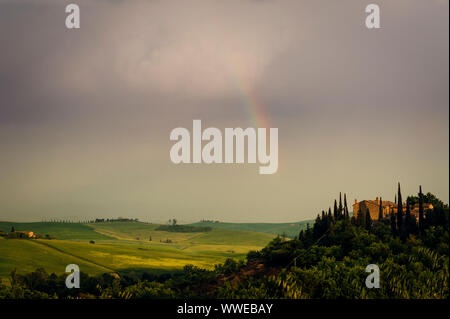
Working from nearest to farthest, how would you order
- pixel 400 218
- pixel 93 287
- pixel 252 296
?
pixel 252 296
pixel 400 218
pixel 93 287

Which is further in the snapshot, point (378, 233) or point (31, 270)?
point (31, 270)

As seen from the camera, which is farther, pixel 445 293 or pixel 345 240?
pixel 345 240

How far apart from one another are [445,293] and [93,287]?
116m

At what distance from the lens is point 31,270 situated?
190m
